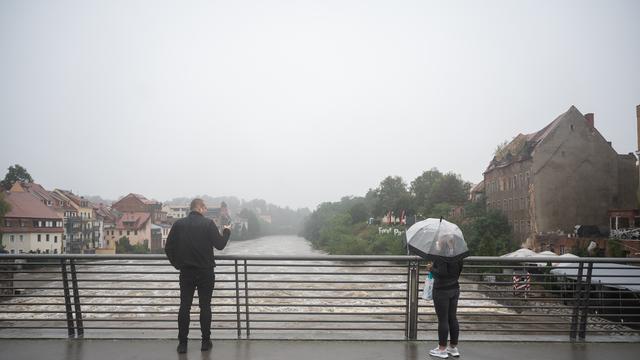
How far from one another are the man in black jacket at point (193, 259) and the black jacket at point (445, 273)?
257cm

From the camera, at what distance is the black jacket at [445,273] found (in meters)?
5.58

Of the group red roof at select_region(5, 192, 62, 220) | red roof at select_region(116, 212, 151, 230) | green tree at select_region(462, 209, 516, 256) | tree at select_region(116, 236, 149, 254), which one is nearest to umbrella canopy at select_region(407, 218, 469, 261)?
green tree at select_region(462, 209, 516, 256)

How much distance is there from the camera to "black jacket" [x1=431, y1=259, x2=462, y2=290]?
558 cm

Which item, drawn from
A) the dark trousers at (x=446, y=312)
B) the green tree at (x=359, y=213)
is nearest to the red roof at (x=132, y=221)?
the green tree at (x=359, y=213)

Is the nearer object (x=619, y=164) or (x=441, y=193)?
(x=619, y=164)

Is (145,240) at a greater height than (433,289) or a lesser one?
lesser

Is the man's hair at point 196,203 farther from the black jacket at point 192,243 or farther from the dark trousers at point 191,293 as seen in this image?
the dark trousers at point 191,293

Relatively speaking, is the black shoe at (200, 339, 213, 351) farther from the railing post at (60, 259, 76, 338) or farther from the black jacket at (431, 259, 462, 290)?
the black jacket at (431, 259, 462, 290)

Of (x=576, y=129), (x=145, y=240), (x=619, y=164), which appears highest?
(x=576, y=129)

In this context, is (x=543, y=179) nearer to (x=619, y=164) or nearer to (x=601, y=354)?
(x=619, y=164)

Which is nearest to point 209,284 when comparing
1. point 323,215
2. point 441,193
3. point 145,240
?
point 441,193

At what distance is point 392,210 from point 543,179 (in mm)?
54481

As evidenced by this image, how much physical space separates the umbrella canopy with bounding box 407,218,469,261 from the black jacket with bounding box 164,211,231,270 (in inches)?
92.7

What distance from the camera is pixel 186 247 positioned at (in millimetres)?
5855
